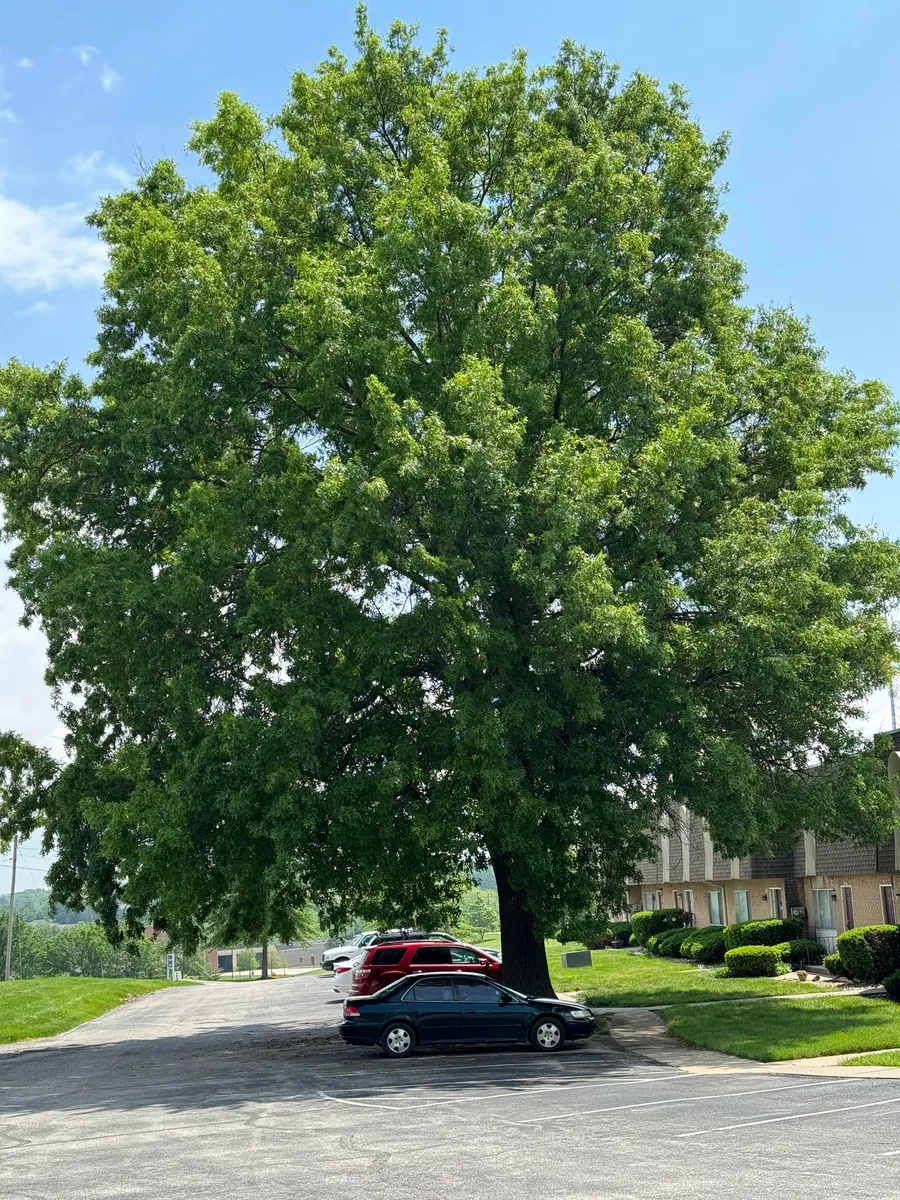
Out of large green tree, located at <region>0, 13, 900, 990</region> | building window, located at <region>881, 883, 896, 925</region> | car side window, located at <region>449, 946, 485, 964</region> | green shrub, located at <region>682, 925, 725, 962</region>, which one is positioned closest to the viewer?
large green tree, located at <region>0, 13, 900, 990</region>

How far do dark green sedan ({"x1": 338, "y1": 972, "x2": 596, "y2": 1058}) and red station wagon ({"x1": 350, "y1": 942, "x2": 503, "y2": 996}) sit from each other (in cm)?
688

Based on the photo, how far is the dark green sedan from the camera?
21.6 meters

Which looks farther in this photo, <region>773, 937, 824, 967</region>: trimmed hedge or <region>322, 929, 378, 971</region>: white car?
→ <region>322, 929, 378, 971</region>: white car

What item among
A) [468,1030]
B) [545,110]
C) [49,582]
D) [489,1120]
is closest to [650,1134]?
[489,1120]

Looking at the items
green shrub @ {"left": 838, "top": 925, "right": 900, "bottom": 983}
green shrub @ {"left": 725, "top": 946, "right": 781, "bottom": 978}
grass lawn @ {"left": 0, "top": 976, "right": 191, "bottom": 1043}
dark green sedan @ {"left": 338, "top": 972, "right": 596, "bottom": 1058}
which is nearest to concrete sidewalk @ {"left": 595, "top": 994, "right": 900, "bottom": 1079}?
dark green sedan @ {"left": 338, "top": 972, "right": 596, "bottom": 1058}

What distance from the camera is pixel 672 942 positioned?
4700cm

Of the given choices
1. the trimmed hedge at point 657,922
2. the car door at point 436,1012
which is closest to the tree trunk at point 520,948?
the car door at point 436,1012

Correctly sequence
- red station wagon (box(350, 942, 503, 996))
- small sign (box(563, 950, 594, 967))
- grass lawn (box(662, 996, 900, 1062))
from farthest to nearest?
small sign (box(563, 950, 594, 967)) < red station wagon (box(350, 942, 503, 996)) < grass lawn (box(662, 996, 900, 1062))

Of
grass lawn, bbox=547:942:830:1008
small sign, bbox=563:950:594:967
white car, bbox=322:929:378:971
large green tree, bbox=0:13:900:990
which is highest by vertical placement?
large green tree, bbox=0:13:900:990

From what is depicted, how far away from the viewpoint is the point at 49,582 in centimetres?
2450

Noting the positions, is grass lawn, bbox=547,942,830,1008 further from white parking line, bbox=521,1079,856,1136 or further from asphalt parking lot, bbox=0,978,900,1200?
white parking line, bbox=521,1079,856,1136

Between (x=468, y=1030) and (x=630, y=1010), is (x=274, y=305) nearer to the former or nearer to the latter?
(x=468, y=1030)

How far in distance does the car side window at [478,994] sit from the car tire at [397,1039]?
3.72 feet

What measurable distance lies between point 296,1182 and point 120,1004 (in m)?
40.0
